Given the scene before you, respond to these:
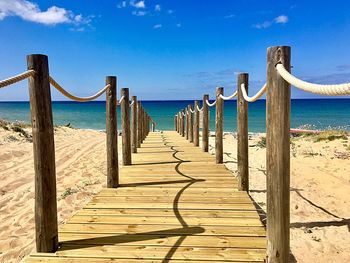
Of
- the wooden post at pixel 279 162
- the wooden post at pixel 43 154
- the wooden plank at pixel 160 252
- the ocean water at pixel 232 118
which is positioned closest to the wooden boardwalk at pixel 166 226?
the wooden plank at pixel 160 252

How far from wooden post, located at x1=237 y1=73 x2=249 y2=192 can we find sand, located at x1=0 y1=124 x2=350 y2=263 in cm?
108

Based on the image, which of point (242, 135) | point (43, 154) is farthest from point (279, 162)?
point (242, 135)

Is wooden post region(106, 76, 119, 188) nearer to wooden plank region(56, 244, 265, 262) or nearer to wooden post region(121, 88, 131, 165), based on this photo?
wooden post region(121, 88, 131, 165)

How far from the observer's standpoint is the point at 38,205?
2.62m

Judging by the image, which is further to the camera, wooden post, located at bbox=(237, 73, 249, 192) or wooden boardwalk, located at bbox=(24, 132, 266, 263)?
wooden post, located at bbox=(237, 73, 249, 192)

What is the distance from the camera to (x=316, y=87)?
176cm

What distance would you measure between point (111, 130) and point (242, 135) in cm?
182

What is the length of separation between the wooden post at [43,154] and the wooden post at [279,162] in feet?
5.81

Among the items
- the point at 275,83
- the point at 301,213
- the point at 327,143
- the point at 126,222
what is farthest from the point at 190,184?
the point at 327,143

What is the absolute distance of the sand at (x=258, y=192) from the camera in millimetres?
4090

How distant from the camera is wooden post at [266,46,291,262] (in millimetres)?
2146

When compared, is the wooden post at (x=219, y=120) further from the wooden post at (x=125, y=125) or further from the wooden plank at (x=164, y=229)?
the wooden plank at (x=164, y=229)

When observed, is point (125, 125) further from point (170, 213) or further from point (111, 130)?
point (170, 213)

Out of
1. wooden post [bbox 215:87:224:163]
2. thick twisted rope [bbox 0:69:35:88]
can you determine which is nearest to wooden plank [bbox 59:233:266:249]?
thick twisted rope [bbox 0:69:35:88]
